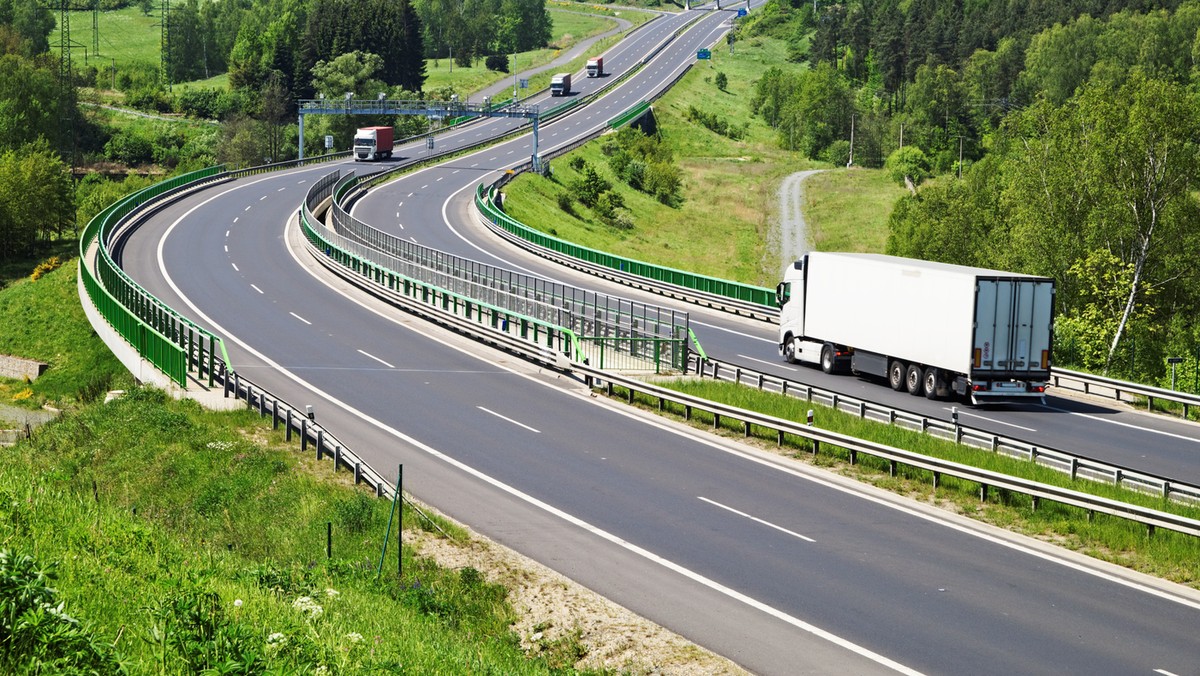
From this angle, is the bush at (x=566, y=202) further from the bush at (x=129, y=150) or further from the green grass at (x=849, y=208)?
the bush at (x=129, y=150)

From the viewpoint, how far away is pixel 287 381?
37.1 metres

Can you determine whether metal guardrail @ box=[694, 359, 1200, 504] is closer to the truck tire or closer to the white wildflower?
the truck tire

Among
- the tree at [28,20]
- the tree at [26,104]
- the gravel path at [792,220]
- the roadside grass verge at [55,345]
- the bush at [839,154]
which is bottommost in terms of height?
the roadside grass verge at [55,345]

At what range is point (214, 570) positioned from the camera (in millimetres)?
16828

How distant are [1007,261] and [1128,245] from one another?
628 cm

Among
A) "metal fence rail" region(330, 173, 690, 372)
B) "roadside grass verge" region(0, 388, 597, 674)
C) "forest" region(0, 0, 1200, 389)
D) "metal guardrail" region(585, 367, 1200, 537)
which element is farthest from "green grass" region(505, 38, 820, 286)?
"roadside grass verge" region(0, 388, 597, 674)

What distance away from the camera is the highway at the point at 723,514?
1791 centimetres

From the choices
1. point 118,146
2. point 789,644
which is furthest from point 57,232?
point 789,644

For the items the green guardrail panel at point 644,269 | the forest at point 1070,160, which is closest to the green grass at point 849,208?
the forest at point 1070,160

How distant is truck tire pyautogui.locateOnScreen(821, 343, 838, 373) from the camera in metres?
41.0

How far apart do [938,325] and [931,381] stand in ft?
5.57

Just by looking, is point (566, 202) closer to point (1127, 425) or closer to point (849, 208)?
point (849, 208)

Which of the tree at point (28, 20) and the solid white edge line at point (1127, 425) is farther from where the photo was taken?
the tree at point (28, 20)

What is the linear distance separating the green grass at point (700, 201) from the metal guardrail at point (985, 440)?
1836 inches
